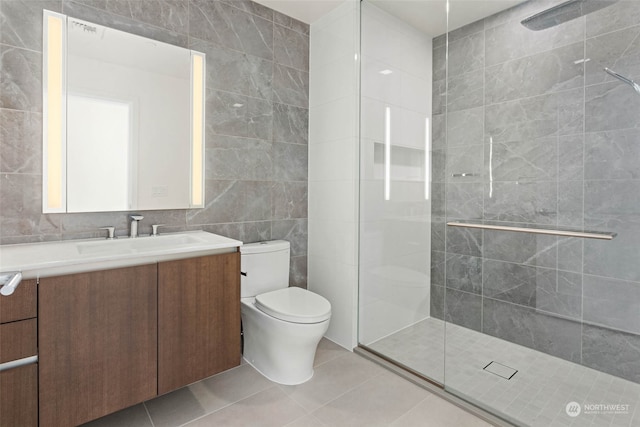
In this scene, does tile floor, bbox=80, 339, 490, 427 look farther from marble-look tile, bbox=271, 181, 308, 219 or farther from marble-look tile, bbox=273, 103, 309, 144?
marble-look tile, bbox=273, 103, 309, 144

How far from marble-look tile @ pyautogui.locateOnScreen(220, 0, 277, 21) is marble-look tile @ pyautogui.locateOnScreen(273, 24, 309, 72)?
0.09 m

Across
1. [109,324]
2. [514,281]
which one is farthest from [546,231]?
[109,324]

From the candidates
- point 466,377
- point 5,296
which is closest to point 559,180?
point 466,377

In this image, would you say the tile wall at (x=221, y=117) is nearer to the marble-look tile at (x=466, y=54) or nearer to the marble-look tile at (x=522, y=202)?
the marble-look tile at (x=466, y=54)

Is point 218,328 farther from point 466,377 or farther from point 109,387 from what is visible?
point 466,377

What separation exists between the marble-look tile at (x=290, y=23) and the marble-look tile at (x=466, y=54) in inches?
45.5

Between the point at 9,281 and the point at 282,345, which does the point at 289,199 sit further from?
the point at 9,281

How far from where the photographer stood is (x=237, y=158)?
2387mm

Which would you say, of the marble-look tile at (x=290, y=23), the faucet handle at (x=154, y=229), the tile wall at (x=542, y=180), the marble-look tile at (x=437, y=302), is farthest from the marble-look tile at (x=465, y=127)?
the faucet handle at (x=154, y=229)

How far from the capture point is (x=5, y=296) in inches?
48.2

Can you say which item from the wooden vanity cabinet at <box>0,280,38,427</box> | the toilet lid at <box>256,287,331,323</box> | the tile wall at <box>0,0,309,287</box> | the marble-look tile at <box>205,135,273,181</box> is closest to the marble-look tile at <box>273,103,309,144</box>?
the tile wall at <box>0,0,309,287</box>

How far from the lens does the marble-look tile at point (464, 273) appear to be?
7.50 feet

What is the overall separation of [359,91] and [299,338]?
67.3 inches

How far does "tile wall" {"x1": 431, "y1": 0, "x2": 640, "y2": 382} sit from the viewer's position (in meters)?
1.65
